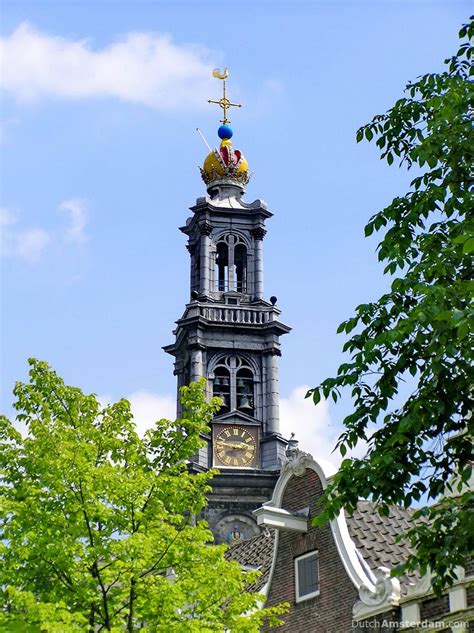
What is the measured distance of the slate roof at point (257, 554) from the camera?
95.6 ft

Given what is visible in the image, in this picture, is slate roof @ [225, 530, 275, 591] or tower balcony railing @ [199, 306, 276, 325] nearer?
slate roof @ [225, 530, 275, 591]

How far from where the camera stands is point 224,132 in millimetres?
66125

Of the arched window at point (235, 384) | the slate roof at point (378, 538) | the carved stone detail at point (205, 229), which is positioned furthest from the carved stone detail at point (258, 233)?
the slate roof at point (378, 538)

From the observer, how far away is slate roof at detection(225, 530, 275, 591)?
95.6 ft

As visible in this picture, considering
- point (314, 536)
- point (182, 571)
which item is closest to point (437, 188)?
point (182, 571)

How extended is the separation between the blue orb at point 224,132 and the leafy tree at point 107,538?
44944 millimetres

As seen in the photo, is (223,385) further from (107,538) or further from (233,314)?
(107,538)

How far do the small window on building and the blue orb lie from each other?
43.1m

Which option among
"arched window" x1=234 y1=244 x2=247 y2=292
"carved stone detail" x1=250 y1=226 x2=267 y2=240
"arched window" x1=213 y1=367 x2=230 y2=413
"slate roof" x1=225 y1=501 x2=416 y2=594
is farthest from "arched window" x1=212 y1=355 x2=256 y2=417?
"slate roof" x1=225 y1=501 x2=416 y2=594

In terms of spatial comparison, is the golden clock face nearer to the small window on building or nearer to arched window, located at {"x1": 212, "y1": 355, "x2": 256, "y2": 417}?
arched window, located at {"x1": 212, "y1": 355, "x2": 256, "y2": 417}

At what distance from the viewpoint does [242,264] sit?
62.6 metres

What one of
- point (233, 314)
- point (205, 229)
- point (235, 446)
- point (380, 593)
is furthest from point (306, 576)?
point (205, 229)

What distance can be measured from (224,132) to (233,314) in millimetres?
11458

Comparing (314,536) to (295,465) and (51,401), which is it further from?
(51,401)
